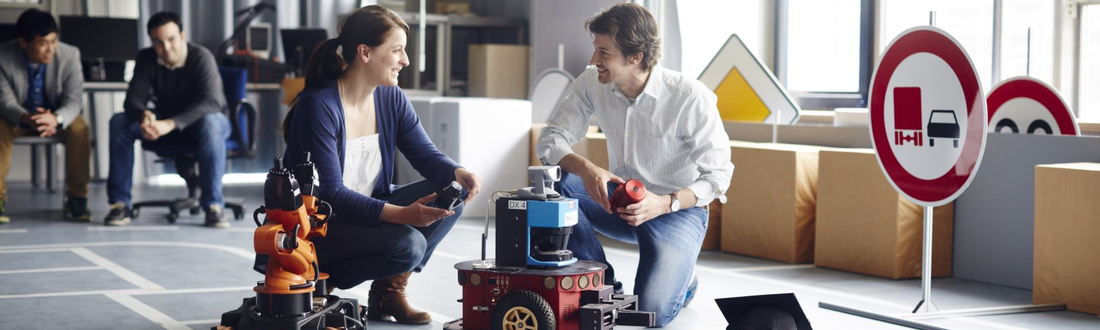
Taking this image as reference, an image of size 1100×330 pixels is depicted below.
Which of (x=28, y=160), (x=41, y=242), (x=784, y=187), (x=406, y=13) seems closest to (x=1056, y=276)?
(x=784, y=187)

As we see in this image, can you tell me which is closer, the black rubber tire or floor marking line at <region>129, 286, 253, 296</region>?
the black rubber tire

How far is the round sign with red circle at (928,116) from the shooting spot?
267 cm

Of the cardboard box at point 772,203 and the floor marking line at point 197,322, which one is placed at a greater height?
the cardboard box at point 772,203

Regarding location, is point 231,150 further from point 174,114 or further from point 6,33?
point 6,33

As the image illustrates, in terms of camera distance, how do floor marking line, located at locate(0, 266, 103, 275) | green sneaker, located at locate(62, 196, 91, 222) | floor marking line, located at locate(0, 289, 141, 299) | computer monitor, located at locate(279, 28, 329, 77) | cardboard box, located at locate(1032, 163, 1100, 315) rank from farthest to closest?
computer monitor, located at locate(279, 28, 329, 77)
green sneaker, located at locate(62, 196, 91, 222)
floor marking line, located at locate(0, 266, 103, 275)
floor marking line, located at locate(0, 289, 141, 299)
cardboard box, located at locate(1032, 163, 1100, 315)

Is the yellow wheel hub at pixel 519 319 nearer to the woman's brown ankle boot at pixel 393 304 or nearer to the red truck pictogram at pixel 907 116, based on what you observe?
the woman's brown ankle boot at pixel 393 304

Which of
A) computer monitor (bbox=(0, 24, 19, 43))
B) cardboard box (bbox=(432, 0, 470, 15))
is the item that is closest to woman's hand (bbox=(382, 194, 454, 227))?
cardboard box (bbox=(432, 0, 470, 15))

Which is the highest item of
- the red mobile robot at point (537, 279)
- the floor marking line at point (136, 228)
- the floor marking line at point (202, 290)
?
the red mobile robot at point (537, 279)

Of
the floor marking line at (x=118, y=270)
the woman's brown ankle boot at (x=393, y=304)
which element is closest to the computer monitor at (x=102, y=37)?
the floor marking line at (x=118, y=270)

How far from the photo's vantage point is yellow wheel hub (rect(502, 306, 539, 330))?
2.25m

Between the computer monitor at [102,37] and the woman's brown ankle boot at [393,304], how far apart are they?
436cm

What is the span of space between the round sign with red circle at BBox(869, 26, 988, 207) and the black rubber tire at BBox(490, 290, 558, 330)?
108cm

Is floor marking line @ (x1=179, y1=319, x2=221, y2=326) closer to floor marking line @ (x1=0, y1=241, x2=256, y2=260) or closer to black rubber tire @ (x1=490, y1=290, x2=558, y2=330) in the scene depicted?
black rubber tire @ (x1=490, y1=290, x2=558, y2=330)

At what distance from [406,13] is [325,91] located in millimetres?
4066
